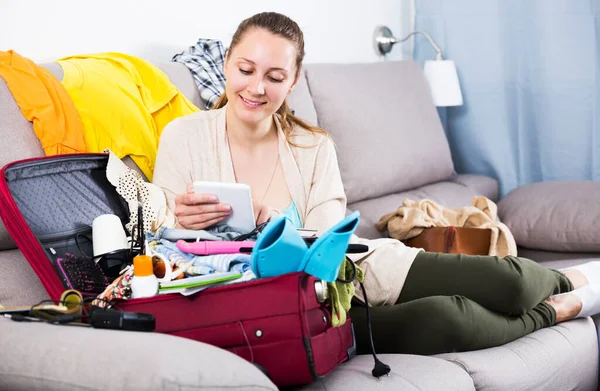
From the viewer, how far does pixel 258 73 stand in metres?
1.77

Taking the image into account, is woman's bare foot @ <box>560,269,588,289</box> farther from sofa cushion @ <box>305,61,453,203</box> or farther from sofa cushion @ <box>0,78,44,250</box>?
sofa cushion @ <box>0,78,44,250</box>

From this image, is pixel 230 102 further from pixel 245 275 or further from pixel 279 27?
pixel 245 275

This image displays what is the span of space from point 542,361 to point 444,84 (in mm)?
1694

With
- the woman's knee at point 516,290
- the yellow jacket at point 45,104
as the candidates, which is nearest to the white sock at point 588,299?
the woman's knee at point 516,290

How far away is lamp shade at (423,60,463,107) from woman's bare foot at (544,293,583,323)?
140cm

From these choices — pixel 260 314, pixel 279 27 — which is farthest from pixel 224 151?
pixel 260 314

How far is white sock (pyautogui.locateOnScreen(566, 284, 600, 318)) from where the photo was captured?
1.91 metres

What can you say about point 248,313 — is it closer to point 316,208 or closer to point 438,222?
point 316,208

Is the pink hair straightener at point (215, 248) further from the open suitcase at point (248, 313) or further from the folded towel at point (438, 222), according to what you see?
the folded towel at point (438, 222)

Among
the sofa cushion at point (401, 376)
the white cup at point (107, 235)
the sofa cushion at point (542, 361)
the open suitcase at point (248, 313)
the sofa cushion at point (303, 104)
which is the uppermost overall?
the sofa cushion at point (303, 104)

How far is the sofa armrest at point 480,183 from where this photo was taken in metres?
3.05

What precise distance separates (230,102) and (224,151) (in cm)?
11

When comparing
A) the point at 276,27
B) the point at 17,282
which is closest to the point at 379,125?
the point at 276,27

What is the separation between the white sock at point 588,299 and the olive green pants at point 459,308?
0.41ft
